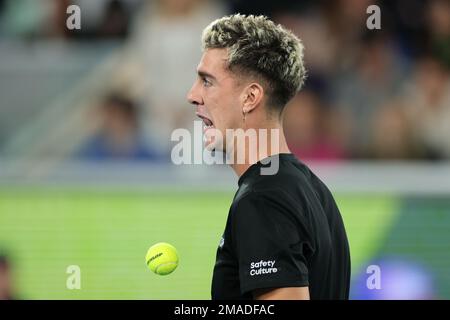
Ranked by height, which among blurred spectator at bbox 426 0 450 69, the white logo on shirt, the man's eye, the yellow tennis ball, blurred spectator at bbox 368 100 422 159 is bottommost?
the yellow tennis ball

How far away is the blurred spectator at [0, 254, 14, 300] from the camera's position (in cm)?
698

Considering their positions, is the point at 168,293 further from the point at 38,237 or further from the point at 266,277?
the point at 266,277

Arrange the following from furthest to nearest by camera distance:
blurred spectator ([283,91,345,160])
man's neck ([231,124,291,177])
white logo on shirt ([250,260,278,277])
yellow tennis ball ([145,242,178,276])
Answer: blurred spectator ([283,91,345,160]) < yellow tennis ball ([145,242,178,276]) < man's neck ([231,124,291,177]) < white logo on shirt ([250,260,278,277])

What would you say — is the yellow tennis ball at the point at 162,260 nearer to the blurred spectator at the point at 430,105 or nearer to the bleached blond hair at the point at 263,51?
the bleached blond hair at the point at 263,51

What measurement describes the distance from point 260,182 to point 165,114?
5.13m

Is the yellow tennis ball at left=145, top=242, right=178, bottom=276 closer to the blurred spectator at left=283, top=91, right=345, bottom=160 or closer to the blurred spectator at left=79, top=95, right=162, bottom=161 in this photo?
the blurred spectator at left=79, top=95, right=162, bottom=161

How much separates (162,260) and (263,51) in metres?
1.13

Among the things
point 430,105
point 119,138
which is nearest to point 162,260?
point 119,138

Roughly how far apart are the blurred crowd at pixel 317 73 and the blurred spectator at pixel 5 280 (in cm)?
146

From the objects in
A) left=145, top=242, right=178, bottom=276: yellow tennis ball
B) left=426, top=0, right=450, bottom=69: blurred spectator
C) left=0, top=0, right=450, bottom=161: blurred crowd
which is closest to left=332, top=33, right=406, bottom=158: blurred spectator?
left=0, top=0, right=450, bottom=161: blurred crowd

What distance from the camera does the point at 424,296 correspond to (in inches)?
291

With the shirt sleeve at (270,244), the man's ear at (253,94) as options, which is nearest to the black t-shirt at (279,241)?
the shirt sleeve at (270,244)

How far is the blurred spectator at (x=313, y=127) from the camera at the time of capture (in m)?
8.17

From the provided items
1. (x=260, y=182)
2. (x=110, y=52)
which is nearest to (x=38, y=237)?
(x=110, y=52)
